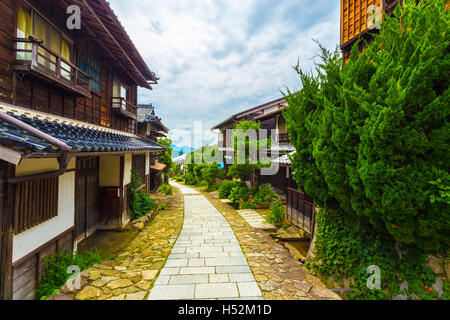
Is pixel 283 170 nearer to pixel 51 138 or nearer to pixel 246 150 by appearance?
pixel 246 150

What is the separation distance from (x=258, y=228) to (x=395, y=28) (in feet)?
25.6

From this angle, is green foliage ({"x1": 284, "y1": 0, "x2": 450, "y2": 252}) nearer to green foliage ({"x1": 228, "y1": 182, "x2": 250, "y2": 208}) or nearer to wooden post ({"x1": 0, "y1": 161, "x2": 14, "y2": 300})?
wooden post ({"x1": 0, "y1": 161, "x2": 14, "y2": 300})

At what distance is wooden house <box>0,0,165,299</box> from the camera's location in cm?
332

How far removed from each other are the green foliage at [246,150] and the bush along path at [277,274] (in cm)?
581

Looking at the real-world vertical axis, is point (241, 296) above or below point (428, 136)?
below

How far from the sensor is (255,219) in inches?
404

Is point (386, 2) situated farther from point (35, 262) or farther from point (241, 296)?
point (35, 262)

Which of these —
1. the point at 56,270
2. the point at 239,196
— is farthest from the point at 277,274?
the point at 239,196

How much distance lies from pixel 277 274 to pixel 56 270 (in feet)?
17.3

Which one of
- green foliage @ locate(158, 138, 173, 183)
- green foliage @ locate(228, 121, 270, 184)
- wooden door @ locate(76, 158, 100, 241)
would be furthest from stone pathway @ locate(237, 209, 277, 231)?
green foliage @ locate(158, 138, 173, 183)

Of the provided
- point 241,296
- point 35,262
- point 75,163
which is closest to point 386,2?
point 241,296

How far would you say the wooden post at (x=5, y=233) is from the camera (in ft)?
10.6

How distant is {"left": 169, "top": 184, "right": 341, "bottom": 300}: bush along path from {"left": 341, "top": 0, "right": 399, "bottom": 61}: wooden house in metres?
8.49
